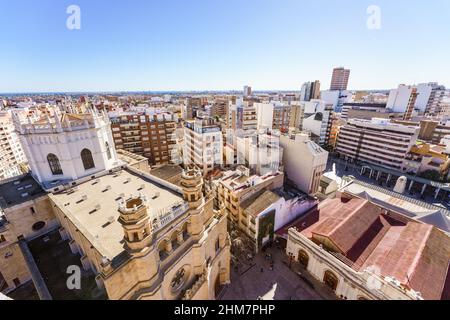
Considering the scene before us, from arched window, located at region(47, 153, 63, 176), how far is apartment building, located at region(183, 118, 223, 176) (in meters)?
30.2

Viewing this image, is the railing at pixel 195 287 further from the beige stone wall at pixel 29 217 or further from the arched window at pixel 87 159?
the arched window at pixel 87 159

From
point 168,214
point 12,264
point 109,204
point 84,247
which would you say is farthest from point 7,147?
point 168,214

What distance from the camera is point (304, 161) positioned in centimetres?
4944

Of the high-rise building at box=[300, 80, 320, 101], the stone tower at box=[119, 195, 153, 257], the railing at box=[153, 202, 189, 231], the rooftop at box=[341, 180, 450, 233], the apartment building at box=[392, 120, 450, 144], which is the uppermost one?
the high-rise building at box=[300, 80, 320, 101]

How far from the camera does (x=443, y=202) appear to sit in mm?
55281

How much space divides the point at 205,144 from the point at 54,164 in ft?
102

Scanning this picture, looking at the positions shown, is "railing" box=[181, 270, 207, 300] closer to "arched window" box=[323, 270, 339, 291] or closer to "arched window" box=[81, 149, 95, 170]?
"arched window" box=[323, 270, 339, 291]

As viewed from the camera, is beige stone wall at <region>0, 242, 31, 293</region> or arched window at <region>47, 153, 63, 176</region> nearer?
Answer: beige stone wall at <region>0, 242, 31, 293</region>

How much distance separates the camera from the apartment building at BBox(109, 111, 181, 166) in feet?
214

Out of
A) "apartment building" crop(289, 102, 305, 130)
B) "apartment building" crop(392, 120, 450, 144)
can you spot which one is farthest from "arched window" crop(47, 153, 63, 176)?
"apartment building" crop(392, 120, 450, 144)

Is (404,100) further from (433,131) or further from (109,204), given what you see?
(109,204)

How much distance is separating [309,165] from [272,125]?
57184 mm

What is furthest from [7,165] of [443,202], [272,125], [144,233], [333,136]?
[443,202]
